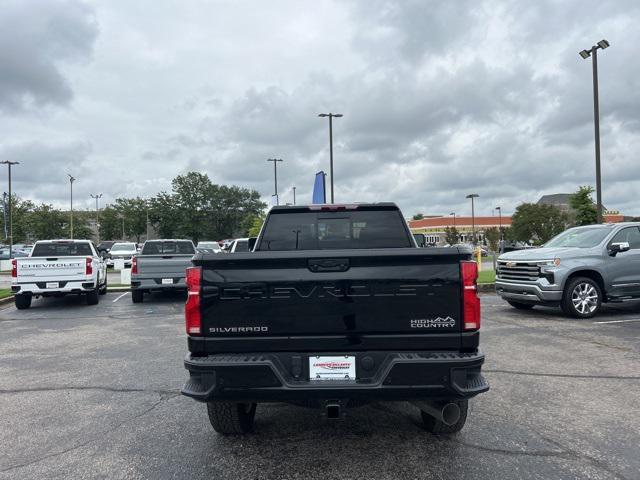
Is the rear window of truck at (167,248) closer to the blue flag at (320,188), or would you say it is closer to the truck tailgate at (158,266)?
the truck tailgate at (158,266)

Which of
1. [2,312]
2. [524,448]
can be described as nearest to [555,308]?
[524,448]

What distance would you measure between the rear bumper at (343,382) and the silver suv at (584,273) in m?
7.34

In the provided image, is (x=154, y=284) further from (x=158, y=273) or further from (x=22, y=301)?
(x=22, y=301)

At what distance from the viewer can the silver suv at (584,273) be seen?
9930mm

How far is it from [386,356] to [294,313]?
67cm

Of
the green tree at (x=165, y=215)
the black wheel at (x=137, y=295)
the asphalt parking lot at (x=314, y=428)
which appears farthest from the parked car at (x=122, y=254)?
the green tree at (x=165, y=215)

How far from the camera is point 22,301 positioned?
13.0 m

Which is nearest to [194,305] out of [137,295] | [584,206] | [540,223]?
[137,295]

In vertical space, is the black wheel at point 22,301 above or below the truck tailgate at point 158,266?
below

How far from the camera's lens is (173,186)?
106m

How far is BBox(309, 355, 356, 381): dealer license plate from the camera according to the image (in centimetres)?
339

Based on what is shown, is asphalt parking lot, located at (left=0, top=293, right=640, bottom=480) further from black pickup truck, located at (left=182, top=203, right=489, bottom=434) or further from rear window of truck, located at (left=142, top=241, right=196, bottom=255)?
rear window of truck, located at (left=142, top=241, right=196, bottom=255)

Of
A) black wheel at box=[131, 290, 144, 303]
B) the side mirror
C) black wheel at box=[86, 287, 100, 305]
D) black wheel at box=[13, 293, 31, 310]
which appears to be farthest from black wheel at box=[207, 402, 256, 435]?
black wheel at box=[13, 293, 31, 310]

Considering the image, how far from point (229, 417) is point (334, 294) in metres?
1.43
